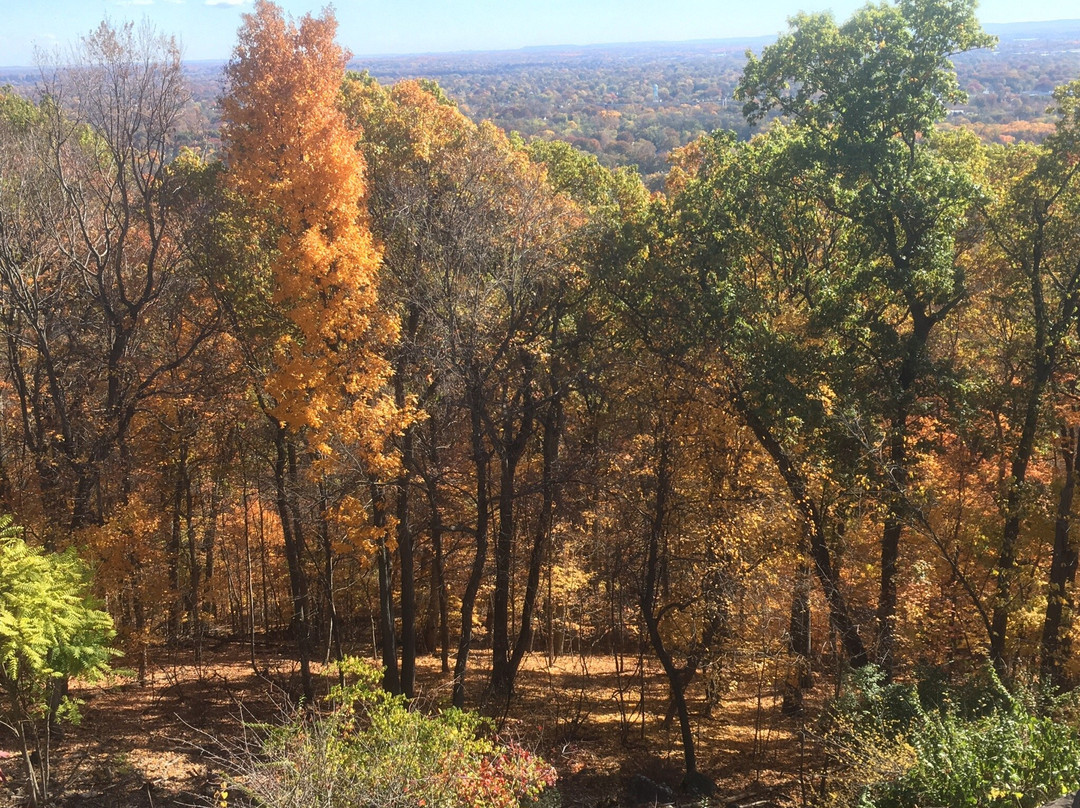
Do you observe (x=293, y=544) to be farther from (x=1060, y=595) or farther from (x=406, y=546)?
(x=1060, y=595)

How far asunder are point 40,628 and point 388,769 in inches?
180

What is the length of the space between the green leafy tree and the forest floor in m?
1.03

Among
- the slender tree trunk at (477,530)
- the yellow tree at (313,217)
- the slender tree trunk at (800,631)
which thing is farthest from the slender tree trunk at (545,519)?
the slender tree trunk at (800,631)

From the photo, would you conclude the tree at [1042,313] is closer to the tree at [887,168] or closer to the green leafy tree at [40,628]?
the tree at [887,168]

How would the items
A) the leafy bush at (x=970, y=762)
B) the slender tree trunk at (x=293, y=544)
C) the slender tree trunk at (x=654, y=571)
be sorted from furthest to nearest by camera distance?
the slender tree trunk at (x=293, y=544) < the slender tree trunk at (x=654, y=571) < the leafy bush at (x=970, y=762)

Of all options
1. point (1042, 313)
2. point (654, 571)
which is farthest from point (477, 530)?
point (1042, 313)

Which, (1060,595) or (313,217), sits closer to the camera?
(313,217)

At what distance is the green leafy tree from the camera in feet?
30.7

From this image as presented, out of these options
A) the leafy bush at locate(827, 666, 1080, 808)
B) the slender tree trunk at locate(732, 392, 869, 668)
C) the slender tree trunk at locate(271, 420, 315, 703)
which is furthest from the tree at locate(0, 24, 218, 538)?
the leafy bush at locate(827, 666, 1080, 808)

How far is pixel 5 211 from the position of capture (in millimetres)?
14391

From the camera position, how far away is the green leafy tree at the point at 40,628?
934 cm

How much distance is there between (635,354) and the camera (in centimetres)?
1549

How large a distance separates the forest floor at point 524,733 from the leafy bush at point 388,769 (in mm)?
3193

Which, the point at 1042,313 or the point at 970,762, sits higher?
the point at 1042,313
